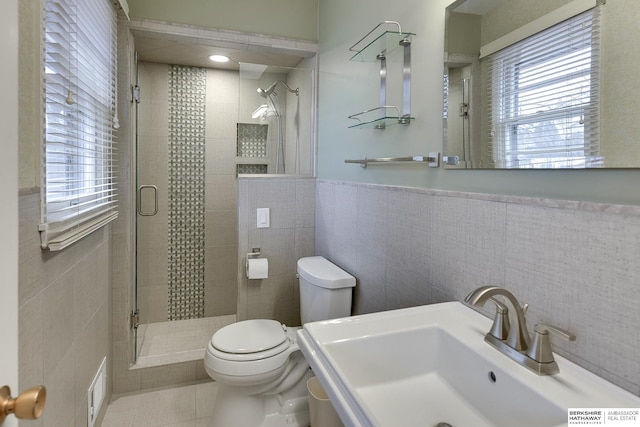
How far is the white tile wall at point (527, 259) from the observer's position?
0.81 meters

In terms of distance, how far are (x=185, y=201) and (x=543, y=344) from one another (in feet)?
9.70

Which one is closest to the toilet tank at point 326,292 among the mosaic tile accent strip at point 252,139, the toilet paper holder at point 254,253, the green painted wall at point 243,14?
the toilet paper holder at point 254,253

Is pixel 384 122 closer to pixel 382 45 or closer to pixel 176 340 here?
pixel 382 45

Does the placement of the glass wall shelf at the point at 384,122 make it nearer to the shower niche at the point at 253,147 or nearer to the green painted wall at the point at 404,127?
the green painted wall at the point at 404,127

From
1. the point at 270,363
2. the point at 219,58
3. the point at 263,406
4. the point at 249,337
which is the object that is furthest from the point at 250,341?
the point at 219,58

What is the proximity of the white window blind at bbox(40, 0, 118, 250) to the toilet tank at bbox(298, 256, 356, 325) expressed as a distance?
111 cm

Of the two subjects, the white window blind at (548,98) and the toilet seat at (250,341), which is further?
the toilet seat at (250,341)

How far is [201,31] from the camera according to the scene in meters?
2.36

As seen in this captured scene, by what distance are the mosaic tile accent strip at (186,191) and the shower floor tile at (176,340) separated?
14 centimetres

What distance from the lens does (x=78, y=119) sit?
4.94 ft

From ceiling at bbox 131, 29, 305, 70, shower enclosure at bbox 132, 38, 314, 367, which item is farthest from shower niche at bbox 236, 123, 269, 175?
ceiling at bbox 131, 29, 305, 70

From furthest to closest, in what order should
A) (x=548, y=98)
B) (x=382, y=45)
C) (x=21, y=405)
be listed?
(x=382, y=45) → (x=548, y=98) → (x=21, y=405)

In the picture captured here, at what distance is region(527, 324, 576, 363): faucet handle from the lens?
86 cm

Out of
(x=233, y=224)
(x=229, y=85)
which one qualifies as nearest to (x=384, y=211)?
(x=233, y=224)
